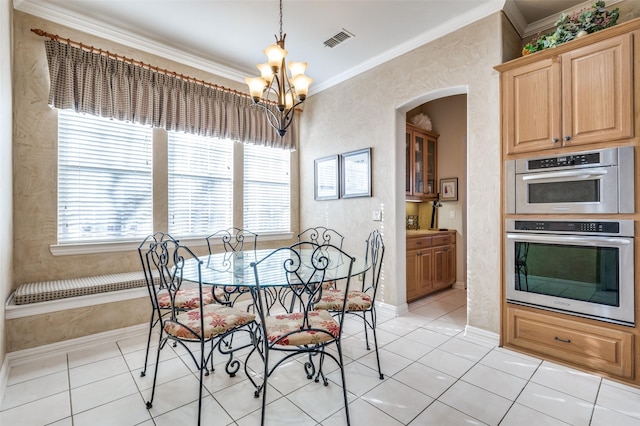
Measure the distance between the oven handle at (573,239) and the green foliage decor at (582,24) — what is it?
1.49 m

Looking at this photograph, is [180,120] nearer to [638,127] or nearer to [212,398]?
[212,398]

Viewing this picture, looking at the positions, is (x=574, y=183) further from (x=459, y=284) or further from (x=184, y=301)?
(x=184, y=301)

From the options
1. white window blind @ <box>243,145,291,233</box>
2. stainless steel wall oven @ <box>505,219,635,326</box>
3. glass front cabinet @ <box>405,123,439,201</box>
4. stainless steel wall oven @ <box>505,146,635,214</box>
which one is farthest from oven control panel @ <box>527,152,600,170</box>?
white window blind @ <box>243,145,291,233</box>

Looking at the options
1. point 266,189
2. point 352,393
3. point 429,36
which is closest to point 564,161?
point 429,36

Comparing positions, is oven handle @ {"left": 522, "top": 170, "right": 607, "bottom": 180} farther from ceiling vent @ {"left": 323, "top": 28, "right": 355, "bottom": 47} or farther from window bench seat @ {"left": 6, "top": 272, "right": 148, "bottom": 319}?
window bench seat @ {"left": 6, "top": 272, "right": 148, "bottom": 319}

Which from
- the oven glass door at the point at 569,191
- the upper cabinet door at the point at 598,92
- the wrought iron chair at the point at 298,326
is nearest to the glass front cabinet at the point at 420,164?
the oven glass door at the point at 569,191

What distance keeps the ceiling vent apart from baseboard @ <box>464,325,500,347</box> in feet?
10.2

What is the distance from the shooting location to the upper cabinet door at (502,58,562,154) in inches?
91.7

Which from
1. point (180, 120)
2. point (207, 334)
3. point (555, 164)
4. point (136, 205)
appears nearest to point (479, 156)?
point (555, 164)

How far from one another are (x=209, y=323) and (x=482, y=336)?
2.35m

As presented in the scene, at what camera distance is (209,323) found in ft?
6.14

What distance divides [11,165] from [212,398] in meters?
2.51

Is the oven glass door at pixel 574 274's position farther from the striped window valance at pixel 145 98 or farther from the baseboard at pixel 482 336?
the striped window valance at pixel 145 98

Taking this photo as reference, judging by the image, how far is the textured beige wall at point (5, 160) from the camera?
82.4 inches
